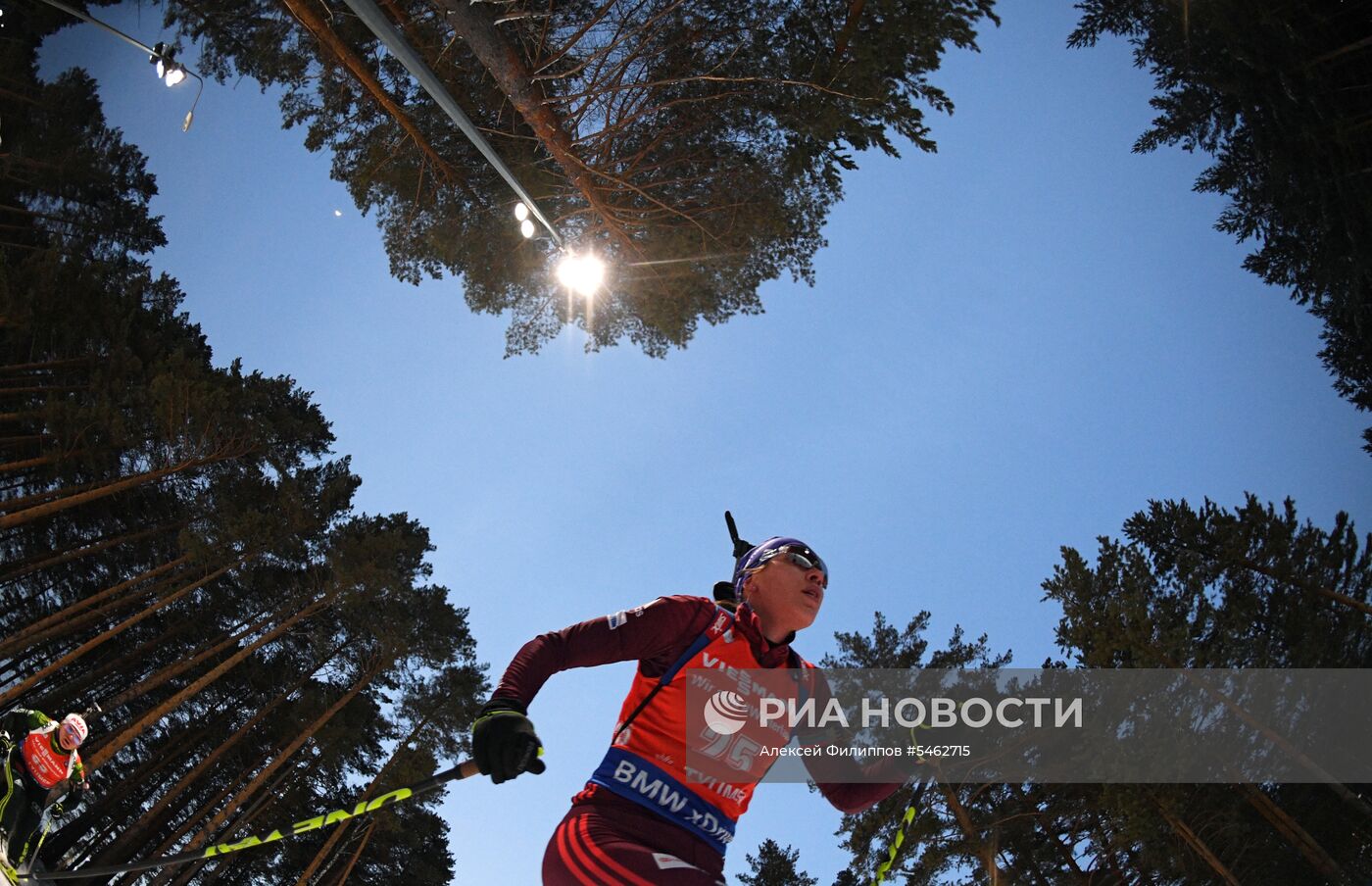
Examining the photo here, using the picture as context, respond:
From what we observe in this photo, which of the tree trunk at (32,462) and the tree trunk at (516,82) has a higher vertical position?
the tree trunk at (516,82)

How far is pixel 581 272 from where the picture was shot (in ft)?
34.6

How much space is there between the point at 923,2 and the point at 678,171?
128 inches

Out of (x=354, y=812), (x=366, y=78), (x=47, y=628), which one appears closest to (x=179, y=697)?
(x=47, y=628)

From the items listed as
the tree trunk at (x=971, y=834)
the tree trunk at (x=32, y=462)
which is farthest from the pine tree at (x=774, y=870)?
the tree trunk at (x=32, y=462)

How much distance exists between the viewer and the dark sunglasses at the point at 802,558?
2.97 metres

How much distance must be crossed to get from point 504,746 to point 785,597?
1.22 meters

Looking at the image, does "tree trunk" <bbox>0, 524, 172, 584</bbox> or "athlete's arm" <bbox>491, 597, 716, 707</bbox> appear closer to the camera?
"athlete's arm" <bbox>491, 597, 716, 707</bbox>

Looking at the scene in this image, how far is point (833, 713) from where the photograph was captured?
355 centimetres

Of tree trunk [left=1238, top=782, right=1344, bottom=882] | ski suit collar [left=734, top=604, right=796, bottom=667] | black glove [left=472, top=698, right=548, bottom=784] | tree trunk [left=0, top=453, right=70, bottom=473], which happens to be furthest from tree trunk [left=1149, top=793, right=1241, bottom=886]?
tree trunk [left=0, top=453, right=70, bottom=473]

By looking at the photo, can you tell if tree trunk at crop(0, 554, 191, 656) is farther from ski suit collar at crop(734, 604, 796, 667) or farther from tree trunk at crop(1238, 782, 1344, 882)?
tree trunk at crop(1238, 782, 1344, 882)

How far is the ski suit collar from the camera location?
2.78 m

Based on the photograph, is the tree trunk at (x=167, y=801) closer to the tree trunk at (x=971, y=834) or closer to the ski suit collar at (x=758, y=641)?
the tree trunk at (x=971, y=834)

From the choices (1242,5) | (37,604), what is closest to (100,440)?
(37,604)

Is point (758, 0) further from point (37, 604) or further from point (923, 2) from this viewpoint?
point (37, 604)
